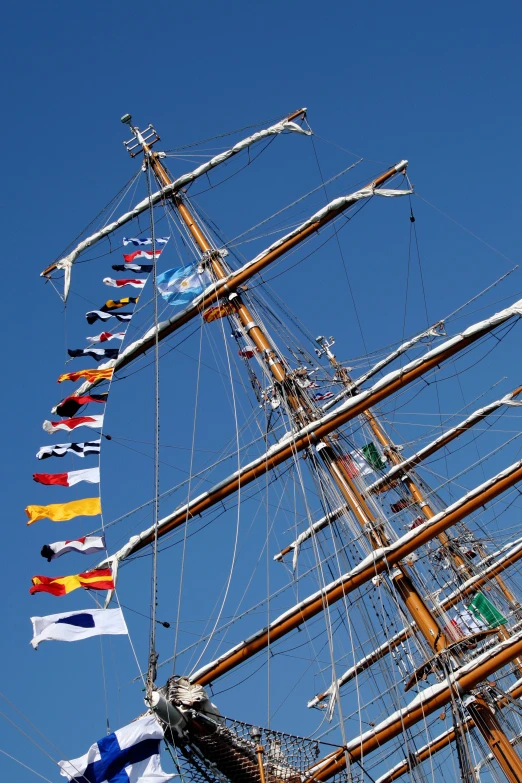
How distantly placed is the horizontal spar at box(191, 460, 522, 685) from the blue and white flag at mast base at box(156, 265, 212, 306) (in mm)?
7788

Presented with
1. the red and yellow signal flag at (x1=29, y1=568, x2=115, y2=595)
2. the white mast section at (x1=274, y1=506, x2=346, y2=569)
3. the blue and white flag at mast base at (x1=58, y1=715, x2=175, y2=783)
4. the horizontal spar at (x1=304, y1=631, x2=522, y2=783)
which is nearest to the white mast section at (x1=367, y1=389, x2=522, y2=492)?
the white mast section at (x1=274, y1=506, x2=346, y2=569)

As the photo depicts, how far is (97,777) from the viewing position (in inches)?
447

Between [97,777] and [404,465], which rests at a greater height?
[404,465]

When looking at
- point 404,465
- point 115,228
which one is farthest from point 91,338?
point 404,465

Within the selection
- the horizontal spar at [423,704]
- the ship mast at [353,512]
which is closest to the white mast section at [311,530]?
the ship mast at [353,512]

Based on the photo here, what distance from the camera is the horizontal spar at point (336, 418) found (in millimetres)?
19516

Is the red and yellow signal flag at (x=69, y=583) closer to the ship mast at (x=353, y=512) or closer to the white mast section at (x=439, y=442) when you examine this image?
the ship mast at (x=353, y=512)

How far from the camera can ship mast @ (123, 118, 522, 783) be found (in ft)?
55.0

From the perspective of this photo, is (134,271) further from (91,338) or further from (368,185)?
(368,185)

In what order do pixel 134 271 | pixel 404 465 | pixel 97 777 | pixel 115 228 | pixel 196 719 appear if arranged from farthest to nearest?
pixel 404 465 < pixel 115 228 < pixel 134 271 < pixel 196 719 < pixel 97 777

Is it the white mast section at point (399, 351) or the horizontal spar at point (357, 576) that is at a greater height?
the white mast section at point (399, 351)

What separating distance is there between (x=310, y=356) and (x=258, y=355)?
8.23 ft

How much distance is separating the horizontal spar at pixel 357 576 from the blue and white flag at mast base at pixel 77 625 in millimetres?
3573

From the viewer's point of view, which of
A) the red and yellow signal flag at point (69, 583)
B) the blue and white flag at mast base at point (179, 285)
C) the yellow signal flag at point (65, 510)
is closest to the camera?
the red and yellow signal flag at point (69, 583)
